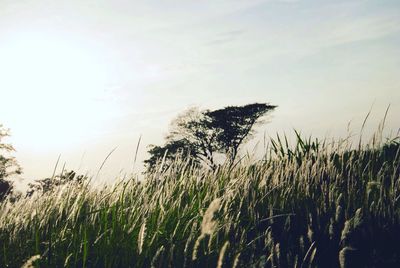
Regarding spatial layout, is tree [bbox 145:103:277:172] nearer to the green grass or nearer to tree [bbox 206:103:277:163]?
tree [bbox 206:103:277:163]

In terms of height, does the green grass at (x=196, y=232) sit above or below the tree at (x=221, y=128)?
below

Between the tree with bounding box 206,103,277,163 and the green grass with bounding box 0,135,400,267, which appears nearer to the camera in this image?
the green grass with bounding box 0,135,400,267

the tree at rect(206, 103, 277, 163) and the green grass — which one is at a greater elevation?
the tree at rect(206, 103, 277, 163)

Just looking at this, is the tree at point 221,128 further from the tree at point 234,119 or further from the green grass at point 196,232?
the green grass at point 196,232

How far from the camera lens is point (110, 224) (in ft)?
11.5

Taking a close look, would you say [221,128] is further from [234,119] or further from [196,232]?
[196,232]

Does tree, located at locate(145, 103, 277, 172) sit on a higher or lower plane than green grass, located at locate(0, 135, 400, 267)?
higher

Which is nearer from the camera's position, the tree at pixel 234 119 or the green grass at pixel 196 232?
the green grass at pixel 196 232

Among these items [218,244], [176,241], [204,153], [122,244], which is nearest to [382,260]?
[218,244]

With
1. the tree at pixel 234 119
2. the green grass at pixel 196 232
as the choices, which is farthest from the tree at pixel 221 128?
the green grass at pixel 196 232

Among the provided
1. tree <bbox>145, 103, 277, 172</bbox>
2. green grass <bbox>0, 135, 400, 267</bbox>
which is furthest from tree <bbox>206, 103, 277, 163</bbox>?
green grass <bbox>0, 135, 400, 267</bbox>

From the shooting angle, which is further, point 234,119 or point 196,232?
point 234,119

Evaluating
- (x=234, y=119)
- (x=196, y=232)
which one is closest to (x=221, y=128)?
(x=234, y=119)

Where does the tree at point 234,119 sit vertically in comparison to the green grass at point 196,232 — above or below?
above
